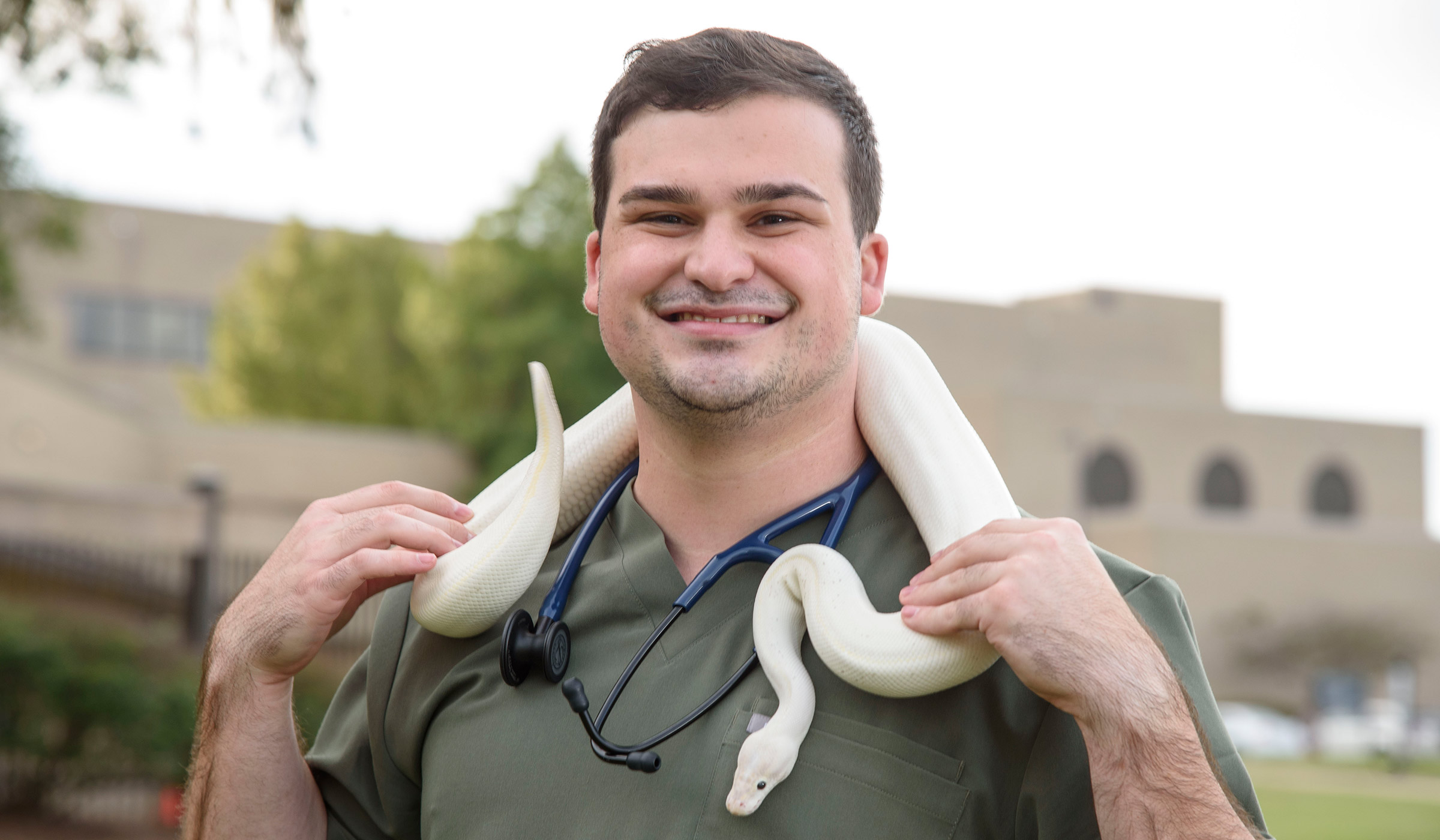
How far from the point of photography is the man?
202 cm

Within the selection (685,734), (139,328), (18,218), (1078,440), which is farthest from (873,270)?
(139,328)

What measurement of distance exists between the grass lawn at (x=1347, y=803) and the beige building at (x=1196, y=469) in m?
16.3

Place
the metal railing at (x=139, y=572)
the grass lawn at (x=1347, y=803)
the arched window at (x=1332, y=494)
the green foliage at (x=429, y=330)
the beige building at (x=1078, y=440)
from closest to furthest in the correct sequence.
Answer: the grass lawn at (x=1347, y=803) → the metal railing at (x=139, y=572) → the green foliage at (x=429, y=330) → the beige building at (x=1078, y=440) → the arched window at (x=1332, y=494)

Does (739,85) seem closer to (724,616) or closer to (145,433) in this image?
(724,616)

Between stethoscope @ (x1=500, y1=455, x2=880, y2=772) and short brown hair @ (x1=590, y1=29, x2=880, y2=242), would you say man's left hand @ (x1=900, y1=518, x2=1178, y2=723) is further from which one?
short brown hair @ (x1=590, y1=29, x2=880, y2=242)

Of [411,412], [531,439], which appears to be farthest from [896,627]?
[411,412]

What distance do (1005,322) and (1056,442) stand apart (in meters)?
5.93

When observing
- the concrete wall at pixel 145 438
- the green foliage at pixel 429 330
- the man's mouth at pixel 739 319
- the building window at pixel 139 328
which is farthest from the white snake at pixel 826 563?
the building window at pixel 139 328

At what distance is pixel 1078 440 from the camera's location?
147 ft

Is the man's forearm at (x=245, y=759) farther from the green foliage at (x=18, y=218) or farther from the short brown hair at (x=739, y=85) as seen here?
the green foliage at (x=18, y=218)

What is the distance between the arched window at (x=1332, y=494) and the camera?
4944 centimetres

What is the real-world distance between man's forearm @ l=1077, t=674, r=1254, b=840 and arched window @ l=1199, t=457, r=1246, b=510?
4841cm

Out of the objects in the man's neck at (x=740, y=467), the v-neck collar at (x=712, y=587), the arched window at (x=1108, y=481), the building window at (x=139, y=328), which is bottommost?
the arched window at (x=1108, y=481)

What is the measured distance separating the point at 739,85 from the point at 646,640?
3.37ft
